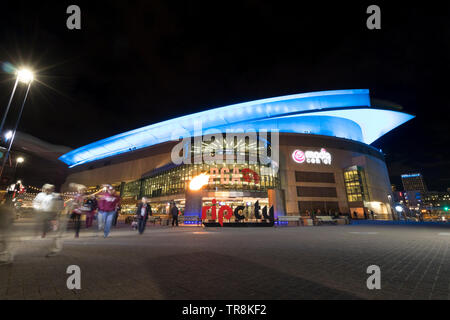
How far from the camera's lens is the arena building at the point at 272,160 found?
3641cm

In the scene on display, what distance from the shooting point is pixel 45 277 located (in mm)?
3414

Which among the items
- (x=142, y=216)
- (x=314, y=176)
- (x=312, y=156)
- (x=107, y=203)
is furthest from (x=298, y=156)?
(x=107, y=203)

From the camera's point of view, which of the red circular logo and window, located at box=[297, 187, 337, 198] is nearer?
window, located at box=[297, 187, 337, 198]

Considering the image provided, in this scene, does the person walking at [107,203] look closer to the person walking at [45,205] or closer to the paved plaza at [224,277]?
the person walking at [45,205]

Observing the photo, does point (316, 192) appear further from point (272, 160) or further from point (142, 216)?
point (142, 216)

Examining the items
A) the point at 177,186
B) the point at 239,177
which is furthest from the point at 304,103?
the point at 177,186

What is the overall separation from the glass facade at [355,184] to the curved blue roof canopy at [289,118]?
14186 mm

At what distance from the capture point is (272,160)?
39.6 m

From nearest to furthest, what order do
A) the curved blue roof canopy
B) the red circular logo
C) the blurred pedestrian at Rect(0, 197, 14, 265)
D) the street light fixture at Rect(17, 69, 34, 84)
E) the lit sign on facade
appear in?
the blurred pedestrian at Rect(0, 197, 14, 265) → the street light fixture at Rect(17, 69, 34, 84) → the red circular logo → the lit sign on facade → the curved blue roof canopy

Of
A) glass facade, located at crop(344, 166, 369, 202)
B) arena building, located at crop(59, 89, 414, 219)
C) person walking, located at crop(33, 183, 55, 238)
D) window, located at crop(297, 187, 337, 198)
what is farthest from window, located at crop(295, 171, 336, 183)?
person walking, located at crop(33, 183, 55, 238)

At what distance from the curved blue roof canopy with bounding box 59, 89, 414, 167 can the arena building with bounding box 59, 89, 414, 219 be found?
24cm

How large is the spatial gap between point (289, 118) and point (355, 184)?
21.6 m

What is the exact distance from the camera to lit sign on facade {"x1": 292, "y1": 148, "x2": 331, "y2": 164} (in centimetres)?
4219

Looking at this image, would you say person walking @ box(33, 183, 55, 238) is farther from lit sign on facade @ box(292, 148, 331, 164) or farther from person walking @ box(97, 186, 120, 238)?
lit sign on facade @ box(292, 148, 331, 164)
